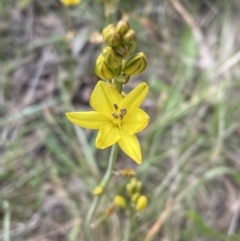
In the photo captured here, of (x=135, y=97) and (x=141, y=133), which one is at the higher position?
(x=141, y=133)

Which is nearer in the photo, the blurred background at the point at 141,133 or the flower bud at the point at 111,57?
the flower bud at the point at 111,57

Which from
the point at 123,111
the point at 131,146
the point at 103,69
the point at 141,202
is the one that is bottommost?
the point at 141,202

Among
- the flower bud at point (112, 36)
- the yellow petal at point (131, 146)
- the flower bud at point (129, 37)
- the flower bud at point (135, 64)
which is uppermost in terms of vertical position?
the flower bud at point (112, 36)

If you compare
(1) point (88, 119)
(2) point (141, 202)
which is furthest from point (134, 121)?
(2) point (141, 202)

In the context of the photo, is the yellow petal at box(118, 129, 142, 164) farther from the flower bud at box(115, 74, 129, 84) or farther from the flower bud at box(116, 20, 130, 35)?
the flower bud at box(116, 20, 130, 35)

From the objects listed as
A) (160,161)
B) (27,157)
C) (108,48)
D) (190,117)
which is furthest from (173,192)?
(108,48)

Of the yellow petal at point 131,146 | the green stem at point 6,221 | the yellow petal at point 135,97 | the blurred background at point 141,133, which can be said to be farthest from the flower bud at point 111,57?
the green stem at point 6,221

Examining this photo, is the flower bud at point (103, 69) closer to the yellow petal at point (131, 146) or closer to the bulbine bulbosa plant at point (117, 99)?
the bulbine bulbosa plant at point (117, 99)

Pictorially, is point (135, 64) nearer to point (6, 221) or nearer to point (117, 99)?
point (117, 99)
